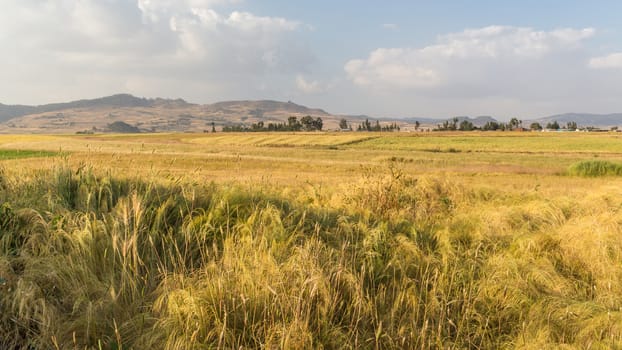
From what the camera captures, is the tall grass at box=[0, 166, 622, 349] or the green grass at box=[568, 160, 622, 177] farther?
the green grass at box=[568, 160, 622, 177]

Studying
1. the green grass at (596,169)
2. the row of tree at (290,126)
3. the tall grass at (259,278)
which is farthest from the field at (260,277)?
the row of tree at (290,126)

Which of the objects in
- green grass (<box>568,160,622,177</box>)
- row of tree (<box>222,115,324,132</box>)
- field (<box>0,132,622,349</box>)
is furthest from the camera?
row of tree (<box>222,115,324,132</box>)

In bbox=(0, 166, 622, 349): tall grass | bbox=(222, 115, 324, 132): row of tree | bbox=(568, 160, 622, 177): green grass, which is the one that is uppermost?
bbox=(222, 115, 324, 132): row of tree

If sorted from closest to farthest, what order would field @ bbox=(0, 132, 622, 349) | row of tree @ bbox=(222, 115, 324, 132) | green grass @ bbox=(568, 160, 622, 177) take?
field @ bbox=(0, 132, 622, 349) < green grass @ bbox=(568, 160, 622, 177) < row of tree @ bbox=(222, 115, 324, 132)

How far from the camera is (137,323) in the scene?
365 centimetres

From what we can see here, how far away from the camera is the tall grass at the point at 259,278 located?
3.55m

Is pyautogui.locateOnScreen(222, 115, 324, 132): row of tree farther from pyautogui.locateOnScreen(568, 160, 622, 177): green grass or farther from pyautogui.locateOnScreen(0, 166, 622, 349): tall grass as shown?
pyautogui.locateOnScreen(0, 166, 622, 349): tall grass

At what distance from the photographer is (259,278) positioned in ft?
13.1

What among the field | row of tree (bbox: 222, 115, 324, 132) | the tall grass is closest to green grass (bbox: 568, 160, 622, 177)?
the field

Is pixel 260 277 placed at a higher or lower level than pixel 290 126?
lower

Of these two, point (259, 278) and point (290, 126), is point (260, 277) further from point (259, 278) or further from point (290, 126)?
point (290, 126)

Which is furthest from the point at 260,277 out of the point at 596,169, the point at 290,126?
the point at 290,126

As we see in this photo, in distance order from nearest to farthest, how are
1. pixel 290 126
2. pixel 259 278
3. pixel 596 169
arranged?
1. pixel 259 278
2. pixel 596 169
3. pixel 290 126

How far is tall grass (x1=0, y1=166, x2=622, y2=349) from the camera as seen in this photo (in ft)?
11.7
